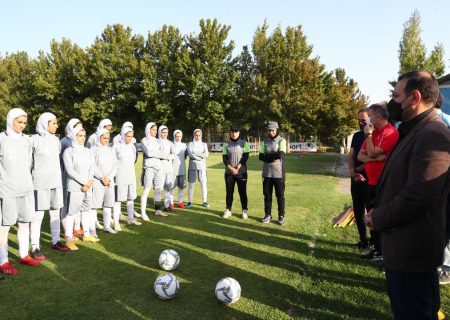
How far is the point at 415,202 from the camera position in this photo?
2.16 meters

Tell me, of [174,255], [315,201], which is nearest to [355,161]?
[174,255]

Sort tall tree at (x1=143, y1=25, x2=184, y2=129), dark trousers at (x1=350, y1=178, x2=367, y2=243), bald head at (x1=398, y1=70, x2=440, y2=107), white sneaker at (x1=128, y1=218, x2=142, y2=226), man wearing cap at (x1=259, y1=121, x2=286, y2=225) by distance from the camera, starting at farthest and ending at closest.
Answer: tall tree at (x1=143, y1=25, x2=184, y2=129) < white sneaker at (x1=128, y1=218, x2=142, y2=226) < man wearing cap at (x1=259, y1=121, x2=286, y2=225) < dark trousers at (x1=350, y1=178, x2=367, y2=243) < bald head at (x1=398, y1=70, x2=440, y2=107)

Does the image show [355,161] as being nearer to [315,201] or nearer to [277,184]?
[277,184]

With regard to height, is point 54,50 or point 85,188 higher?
point 54,50

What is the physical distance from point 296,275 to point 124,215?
551 cm

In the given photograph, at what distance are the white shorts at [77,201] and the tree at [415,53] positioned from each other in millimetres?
32176

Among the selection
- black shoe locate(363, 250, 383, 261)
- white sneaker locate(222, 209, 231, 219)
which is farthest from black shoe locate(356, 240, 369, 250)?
white sneaker locate(222, 209, 231, 219)

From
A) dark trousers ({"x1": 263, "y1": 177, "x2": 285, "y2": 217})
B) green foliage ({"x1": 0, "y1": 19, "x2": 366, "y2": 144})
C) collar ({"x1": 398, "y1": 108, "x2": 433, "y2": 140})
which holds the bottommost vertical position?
dark trousers ({"x1": 263, "y1": 177, "x2": 285, "y2": 217})

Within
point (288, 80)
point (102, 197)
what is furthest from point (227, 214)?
point (288, 80)

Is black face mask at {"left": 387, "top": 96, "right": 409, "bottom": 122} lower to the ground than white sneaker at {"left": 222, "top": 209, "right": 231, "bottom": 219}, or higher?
higher

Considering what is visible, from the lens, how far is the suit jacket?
7.05 feet

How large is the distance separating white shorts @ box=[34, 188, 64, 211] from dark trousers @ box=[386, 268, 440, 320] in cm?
539

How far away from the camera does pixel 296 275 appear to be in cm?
501

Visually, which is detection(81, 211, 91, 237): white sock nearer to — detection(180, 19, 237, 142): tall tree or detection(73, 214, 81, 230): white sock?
detection(73, 214, 81, 230): white sock
